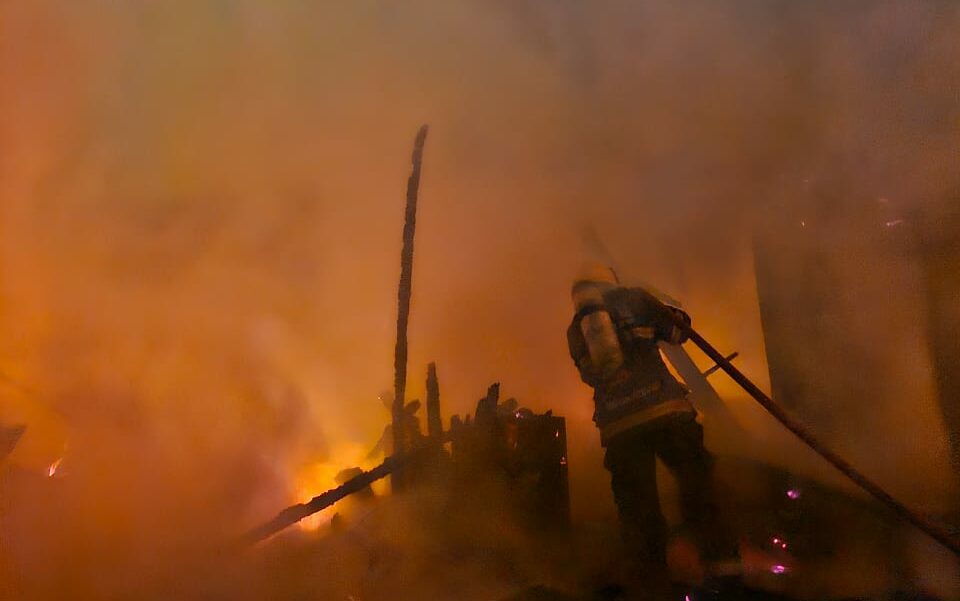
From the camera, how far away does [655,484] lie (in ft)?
7.31

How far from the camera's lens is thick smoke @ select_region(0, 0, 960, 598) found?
100.0 inches

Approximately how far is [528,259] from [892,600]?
192 centimetres

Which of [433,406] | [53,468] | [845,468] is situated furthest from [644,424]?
[53,468]

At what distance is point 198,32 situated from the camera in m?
2.79

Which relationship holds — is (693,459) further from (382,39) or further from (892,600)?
(382,39)

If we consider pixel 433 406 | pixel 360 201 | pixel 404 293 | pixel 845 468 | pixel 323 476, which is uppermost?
pixel 360 201

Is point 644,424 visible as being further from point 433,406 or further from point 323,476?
point 323,476

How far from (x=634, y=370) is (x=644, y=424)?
0.18m

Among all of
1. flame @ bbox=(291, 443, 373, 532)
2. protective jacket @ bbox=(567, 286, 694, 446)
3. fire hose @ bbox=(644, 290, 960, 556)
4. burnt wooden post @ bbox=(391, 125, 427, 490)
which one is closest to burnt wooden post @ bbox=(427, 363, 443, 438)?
burnt wooden post @ bbox=(391, 125, 427, 490)

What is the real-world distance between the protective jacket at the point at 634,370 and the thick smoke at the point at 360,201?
58 centimetres

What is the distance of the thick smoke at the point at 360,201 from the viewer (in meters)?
2.54

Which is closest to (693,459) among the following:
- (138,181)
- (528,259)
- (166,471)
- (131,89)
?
(528,259)

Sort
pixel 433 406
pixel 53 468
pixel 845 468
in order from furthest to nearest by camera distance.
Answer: pixel 433 406, pixel 53 468, pixel 845 468

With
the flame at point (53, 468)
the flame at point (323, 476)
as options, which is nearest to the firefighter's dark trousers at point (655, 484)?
the flame at point (323, 476)
